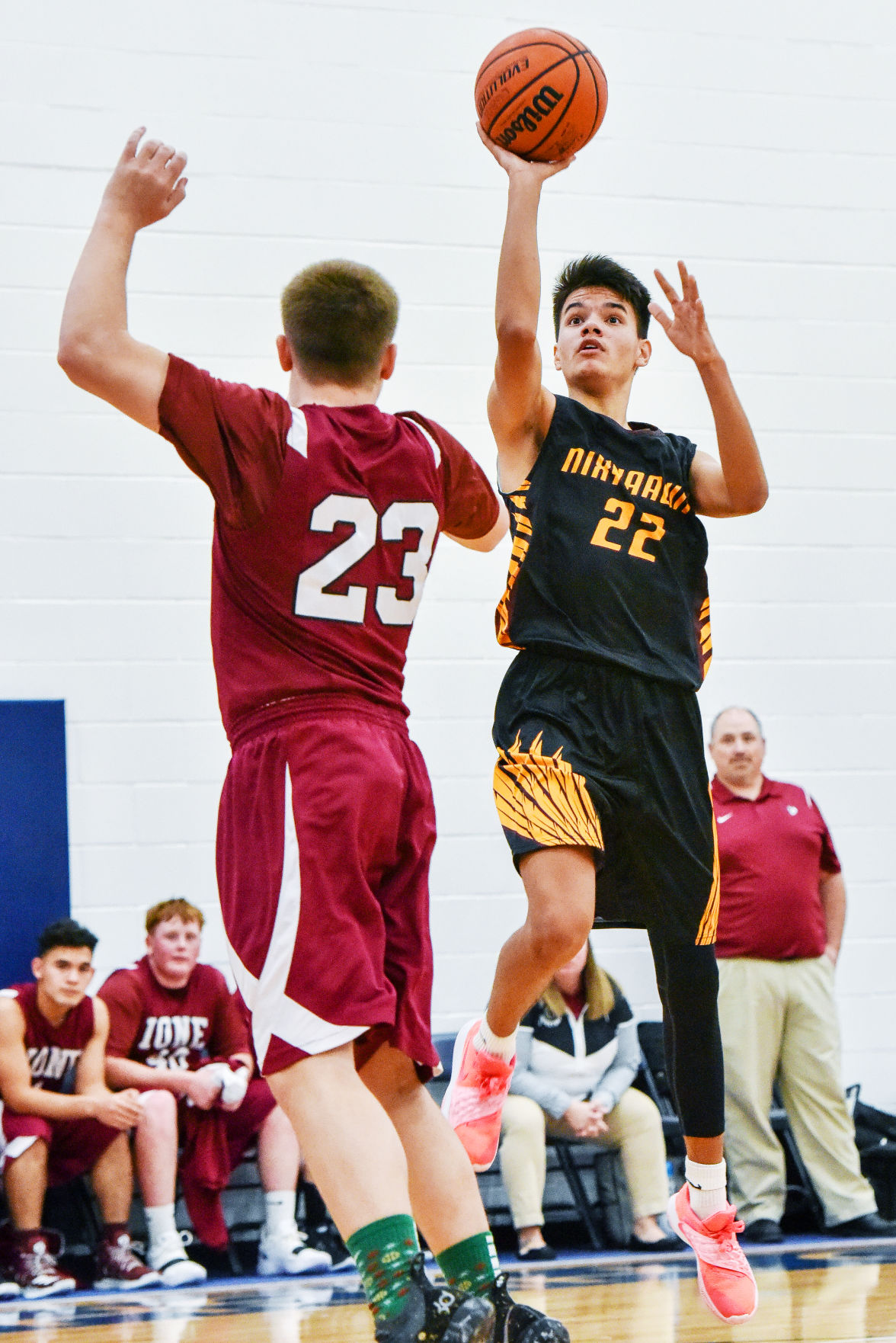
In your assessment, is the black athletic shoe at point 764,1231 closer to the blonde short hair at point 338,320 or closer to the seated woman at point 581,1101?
the seated woman at point 581,1101

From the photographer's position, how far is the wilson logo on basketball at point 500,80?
3533mm

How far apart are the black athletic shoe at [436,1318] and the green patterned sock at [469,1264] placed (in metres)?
0.29

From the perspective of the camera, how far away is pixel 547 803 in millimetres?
3377

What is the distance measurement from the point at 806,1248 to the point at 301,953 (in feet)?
13.6

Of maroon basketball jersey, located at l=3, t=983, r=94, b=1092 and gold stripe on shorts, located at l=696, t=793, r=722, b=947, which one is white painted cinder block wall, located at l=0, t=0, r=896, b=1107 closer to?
maroon basketball jersey, located at l=3, t=983, r=94, b=1092

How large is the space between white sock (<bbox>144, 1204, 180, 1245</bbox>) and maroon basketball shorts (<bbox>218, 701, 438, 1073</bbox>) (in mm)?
3395

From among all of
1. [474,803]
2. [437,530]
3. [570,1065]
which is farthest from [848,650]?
[437,530]

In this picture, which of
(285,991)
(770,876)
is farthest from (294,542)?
(770,876)

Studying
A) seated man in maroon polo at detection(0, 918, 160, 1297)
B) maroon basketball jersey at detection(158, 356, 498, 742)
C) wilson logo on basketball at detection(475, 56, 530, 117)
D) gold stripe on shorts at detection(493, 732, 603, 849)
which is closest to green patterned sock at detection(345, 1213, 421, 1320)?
maroon basketball jersey at detection(158, 356, 498, 742)

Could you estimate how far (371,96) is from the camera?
7363mm

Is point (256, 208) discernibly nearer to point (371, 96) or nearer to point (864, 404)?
point (371, 96)

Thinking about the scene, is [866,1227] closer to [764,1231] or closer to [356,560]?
[764,1231]

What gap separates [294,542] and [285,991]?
76 cm

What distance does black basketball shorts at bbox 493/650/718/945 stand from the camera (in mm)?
3420
